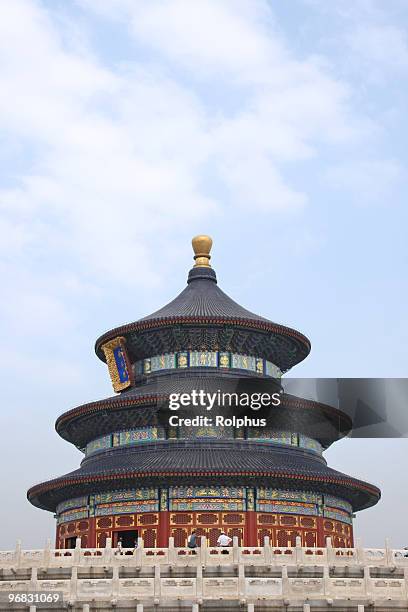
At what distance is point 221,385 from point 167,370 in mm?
3744

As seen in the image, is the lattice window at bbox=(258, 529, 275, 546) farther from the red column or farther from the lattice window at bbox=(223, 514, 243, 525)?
the lattice window at bbox=(223, 514, 243, 525)

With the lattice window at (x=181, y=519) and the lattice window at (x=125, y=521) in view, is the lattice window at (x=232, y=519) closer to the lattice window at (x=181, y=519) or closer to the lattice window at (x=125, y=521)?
the lattice window at (x=181, y=519)

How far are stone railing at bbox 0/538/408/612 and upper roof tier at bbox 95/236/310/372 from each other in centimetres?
2341

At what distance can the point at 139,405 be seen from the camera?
50.1 metres

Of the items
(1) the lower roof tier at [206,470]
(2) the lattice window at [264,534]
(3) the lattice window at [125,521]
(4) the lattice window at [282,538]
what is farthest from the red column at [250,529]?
(3) the lattice window at [125,521]

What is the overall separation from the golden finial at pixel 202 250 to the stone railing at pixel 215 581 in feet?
101

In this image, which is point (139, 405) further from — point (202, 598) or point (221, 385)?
point (202, 598)

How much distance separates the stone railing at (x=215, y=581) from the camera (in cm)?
2706

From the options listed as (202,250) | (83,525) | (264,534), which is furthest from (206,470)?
(202,250)

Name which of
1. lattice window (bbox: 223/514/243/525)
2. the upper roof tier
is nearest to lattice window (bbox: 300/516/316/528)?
lattice window (bbox: 223/514/243/525)

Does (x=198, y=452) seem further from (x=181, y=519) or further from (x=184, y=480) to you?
(x=181, y=519)

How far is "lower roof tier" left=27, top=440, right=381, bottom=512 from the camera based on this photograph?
4609 centimetres

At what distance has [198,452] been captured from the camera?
48.4 m

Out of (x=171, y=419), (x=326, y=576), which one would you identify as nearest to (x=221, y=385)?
(x=171, y=419)
